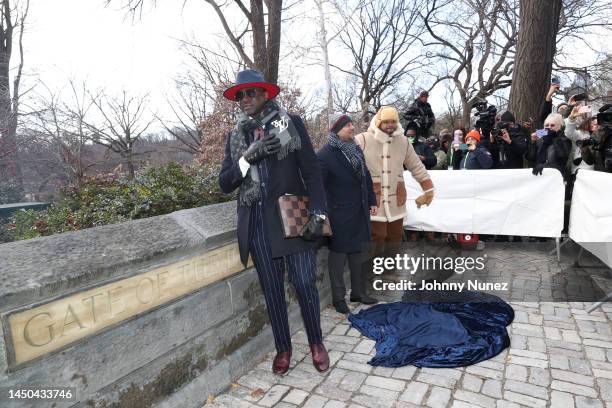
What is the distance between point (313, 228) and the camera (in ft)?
8.87

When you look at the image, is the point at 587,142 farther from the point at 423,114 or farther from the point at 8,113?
the point at 8,113

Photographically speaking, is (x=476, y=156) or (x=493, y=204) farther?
(x=476, y=156)

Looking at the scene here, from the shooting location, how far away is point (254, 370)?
3.06 meters

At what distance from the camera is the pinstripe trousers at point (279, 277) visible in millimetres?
2754

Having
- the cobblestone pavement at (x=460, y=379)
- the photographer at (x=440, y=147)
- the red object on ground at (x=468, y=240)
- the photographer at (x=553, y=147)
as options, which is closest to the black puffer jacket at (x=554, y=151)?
the photographer at (x=553, y=147)

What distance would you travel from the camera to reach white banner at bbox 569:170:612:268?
3.95 metres

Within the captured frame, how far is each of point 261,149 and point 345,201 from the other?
5.28ft

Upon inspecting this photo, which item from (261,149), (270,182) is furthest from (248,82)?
(270,182)

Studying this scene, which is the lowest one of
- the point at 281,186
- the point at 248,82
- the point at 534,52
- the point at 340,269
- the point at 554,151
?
the point at 340,269

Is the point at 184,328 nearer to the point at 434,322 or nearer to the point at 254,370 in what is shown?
the point at 254,370

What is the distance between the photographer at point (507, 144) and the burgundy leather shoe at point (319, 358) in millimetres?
4089

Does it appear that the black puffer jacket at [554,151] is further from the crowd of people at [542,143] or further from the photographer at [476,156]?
the photographer at [476,156]

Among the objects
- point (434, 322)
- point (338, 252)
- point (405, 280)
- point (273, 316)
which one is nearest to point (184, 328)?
point (273, 316)

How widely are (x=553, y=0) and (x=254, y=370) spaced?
24.9 feet
